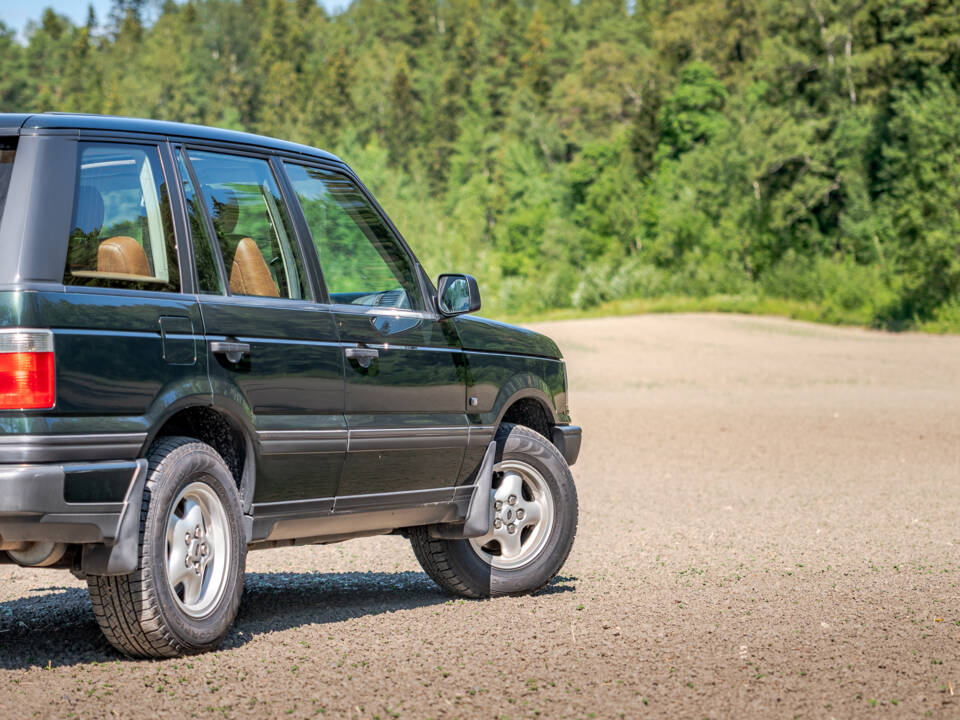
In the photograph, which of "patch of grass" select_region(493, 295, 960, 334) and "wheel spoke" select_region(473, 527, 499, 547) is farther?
"patch of grass" select_region(493, 295, 960, 334)

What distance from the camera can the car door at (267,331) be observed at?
5.57 metres

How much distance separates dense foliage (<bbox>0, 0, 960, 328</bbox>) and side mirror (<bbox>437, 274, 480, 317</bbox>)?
37.7m

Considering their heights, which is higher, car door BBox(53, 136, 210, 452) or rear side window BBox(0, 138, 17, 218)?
rear side window BBox(0, 138, 17, 218)

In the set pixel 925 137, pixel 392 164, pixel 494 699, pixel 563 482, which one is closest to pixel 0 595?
pixel 563 482

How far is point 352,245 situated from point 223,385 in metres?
1.52

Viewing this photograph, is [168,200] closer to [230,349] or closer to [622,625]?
[230,349]

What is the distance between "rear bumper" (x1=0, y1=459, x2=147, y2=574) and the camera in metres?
4.69

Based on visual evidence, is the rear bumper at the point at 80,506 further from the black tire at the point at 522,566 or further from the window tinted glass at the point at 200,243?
the black tire at the point at 522,566

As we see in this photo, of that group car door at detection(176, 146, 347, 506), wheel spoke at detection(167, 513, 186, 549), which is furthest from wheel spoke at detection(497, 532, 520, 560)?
wheel spoke at detection(167, 513, 186, 549)

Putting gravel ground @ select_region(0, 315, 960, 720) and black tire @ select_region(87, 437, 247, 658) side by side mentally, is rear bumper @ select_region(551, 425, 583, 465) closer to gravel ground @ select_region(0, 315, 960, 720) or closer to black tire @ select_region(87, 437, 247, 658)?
gravel ground @ select_region(0, 315, 960, 720)

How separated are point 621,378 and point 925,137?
18992 millimetres

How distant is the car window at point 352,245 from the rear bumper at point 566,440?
1454 millimetres

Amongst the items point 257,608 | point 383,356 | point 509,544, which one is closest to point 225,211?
point 383,356

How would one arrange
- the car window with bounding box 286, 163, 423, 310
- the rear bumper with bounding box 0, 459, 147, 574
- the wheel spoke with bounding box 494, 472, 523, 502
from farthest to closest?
the wheel spoke with bounding box 494, 472, 523, 502 < the car window with bounding box 286, 163, 423, 310 < the rear bumper with bounding box 0, 459, 147, 574
